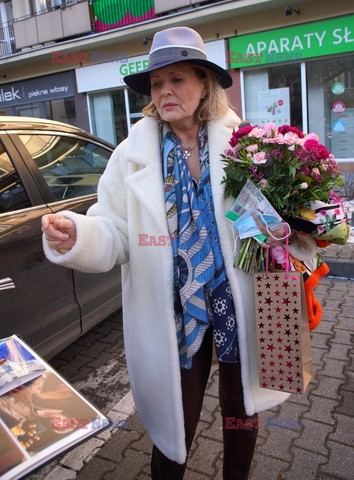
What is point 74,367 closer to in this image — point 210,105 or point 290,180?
point 210,105

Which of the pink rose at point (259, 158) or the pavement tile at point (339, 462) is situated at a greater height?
the pink rose at point (259, 158)

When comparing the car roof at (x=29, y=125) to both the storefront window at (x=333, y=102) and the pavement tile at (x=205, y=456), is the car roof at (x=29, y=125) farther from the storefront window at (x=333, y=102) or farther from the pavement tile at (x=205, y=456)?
the storefront window at (x=333, y=102)

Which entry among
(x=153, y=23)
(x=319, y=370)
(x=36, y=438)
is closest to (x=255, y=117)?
(x=153, y=23)

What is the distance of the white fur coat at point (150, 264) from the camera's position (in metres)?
1.59

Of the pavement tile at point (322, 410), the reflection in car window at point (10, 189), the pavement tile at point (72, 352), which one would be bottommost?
the pavement tile at point (322, 410)

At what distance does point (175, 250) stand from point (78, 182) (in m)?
1.96

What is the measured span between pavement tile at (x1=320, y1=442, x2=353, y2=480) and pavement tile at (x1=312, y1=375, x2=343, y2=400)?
1.51 ft

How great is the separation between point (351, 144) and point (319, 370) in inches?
293

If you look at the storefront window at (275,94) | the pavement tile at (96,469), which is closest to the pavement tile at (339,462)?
the pavement tile at (96,469)

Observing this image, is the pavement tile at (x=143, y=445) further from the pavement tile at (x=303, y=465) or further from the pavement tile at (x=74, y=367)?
the pavement tile at (x=74, y=367)

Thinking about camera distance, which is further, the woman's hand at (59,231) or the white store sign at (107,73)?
the white store sign at (107,73)

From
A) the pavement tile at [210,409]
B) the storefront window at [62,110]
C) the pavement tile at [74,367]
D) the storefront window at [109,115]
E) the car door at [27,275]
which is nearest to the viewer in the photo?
the car door at [27,275]

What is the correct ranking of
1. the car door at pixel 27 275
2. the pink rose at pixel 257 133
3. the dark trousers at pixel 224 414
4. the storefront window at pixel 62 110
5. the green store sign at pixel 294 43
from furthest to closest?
1. the storefront window at pixel 62 110
2. the green store sign at pixel 294 43
3. the car door at pixel 27 275
4. the dark trousers at pixel 224 414
5. the pink rose at pixel 257 133

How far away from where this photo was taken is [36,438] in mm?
983
